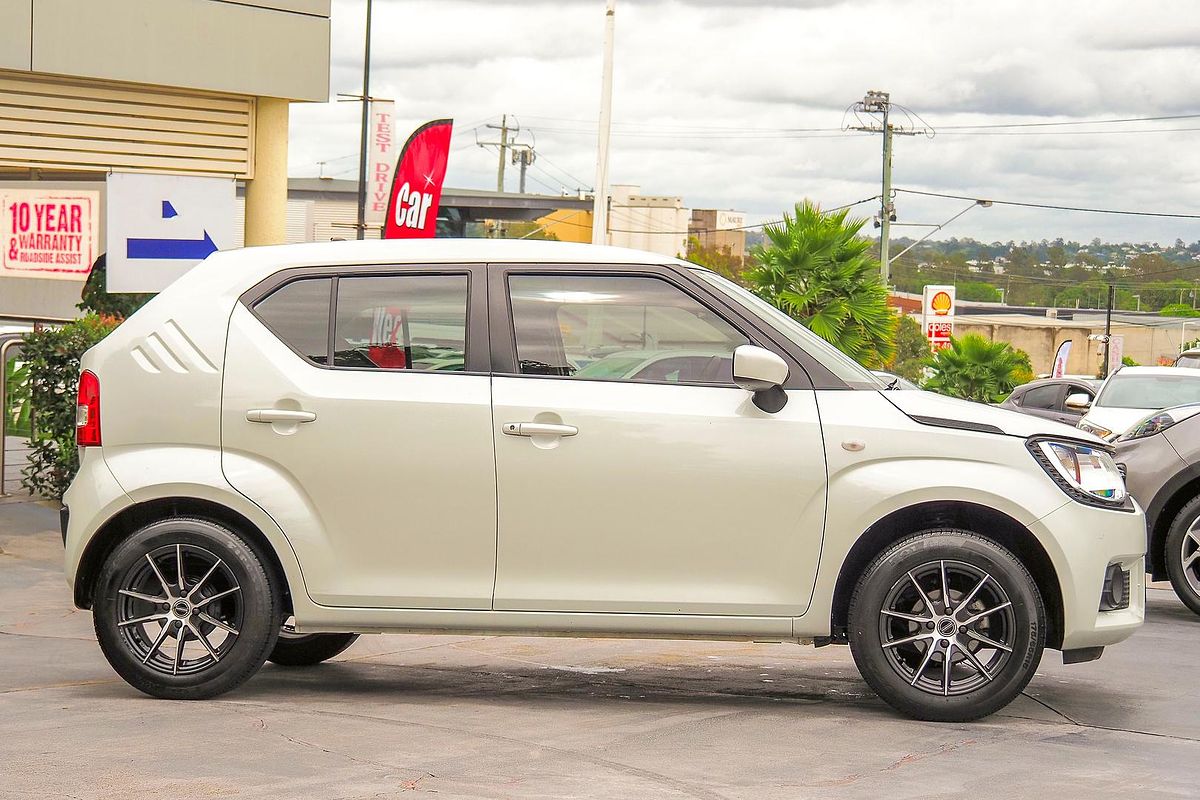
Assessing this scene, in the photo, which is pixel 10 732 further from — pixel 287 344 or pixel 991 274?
pixel 991 274

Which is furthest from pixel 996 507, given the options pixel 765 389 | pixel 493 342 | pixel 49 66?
pixel 49 66

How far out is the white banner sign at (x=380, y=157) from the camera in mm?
32125

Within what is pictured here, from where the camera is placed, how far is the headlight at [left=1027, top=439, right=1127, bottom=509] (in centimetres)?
606

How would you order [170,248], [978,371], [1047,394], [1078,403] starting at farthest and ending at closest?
[978,371] < [1047,394] < [1078,403] < [170,248]

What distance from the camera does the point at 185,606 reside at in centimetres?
626

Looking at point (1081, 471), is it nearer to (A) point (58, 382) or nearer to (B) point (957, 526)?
(B) point (957, 526)

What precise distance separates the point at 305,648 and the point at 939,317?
3908 cm

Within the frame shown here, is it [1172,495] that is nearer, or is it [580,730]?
[580,730]

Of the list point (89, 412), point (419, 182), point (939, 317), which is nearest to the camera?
point (89, 412)

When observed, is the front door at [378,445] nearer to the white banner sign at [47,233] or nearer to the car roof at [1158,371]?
the car roof at [1158,371]

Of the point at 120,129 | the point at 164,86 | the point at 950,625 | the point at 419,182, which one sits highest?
the point at 164,86

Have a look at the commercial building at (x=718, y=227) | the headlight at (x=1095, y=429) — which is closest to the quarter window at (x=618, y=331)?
the headlight at (x=1095, y=429)

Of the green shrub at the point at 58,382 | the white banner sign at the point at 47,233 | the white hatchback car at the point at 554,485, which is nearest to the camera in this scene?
the white hatchback car at the point at 554,485

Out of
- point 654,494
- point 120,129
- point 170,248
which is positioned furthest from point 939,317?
point 654,494
